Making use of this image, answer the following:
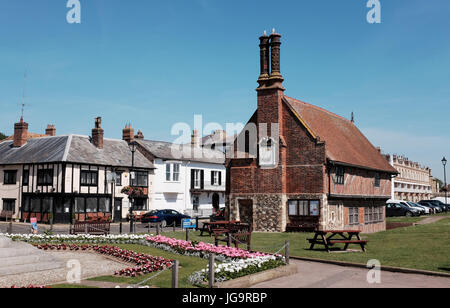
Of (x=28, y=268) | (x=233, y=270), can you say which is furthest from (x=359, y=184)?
(x=28, y=268)

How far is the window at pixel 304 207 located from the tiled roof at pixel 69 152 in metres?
20.3

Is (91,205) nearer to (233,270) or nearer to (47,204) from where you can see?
(47,204)

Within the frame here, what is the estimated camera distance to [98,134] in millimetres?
43750

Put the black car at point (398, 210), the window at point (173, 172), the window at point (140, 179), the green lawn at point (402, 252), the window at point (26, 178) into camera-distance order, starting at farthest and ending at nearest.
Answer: the window at point (173, 172), the black car at point (398, 210), the window at point (140, 179), the window at point (26, 178), the green lawn at point (402, 252)

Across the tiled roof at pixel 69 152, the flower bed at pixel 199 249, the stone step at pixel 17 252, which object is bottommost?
the flower bed at pixel 199 249

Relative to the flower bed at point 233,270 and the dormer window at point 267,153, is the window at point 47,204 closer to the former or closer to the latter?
the dormer window at point 267,153

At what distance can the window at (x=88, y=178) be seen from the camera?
3988cm

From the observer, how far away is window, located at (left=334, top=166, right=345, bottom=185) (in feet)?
96.8

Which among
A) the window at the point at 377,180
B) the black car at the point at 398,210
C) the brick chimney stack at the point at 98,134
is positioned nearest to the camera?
the window at the point at 377,180

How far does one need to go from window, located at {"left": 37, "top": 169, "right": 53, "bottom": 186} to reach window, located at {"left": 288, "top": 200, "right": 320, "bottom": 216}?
22.1m

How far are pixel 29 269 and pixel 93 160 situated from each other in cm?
2832

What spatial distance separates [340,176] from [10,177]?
102 feet

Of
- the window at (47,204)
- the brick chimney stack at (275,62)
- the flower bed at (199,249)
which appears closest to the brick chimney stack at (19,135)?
the window at (47,204)
